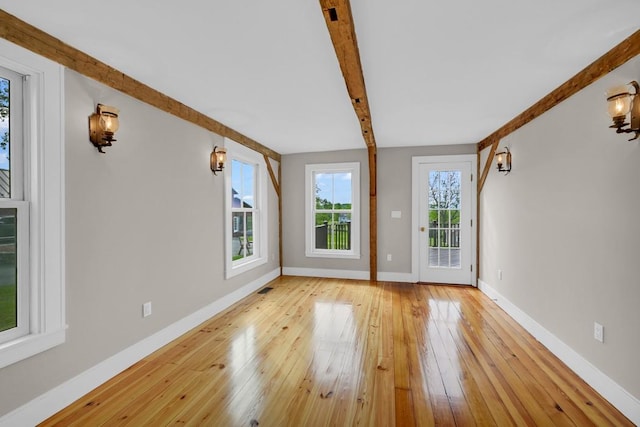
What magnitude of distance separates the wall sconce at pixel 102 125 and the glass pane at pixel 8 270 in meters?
0.66

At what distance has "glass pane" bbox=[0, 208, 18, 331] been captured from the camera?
169 cm

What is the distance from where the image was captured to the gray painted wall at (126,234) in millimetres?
1941

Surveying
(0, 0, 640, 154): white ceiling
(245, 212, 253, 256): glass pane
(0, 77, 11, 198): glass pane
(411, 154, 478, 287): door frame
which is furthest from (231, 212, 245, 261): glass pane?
(411, 154, 478, 287): door frame

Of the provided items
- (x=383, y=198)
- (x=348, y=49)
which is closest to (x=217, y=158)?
(x=348, y=49)

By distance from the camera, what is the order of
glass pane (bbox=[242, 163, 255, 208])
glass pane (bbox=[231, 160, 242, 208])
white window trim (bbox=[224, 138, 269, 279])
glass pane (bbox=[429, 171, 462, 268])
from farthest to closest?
1. glass pane (bbox=[429, 171, 462, 268])
2. glass pane (bbox=[242, 163, 255, 208])
3. glass pane (bbox=[231, 160, 242, 208])
4. white window trim (bbox=[224, 138, 269, 279])

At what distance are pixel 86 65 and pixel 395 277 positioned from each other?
4662 millimetres

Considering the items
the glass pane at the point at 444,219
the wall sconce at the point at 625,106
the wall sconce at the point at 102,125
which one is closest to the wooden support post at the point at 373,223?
the glass pane at the point at 444,219

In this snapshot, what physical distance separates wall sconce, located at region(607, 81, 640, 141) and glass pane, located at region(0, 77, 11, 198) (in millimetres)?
3584

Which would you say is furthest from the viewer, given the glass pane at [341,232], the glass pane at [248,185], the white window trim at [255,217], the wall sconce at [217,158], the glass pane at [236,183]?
the glass pane at [341,232]

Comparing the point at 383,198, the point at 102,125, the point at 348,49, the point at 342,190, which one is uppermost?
the point at 348,49

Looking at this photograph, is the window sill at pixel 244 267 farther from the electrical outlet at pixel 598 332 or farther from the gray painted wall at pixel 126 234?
the electrical outlet at pixel 598 332

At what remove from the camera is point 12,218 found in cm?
172

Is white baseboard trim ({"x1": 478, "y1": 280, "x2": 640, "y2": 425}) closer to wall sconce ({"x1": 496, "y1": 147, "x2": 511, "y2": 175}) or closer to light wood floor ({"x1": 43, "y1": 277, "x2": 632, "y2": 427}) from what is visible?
light wood floor ({"x1": 43, "y1": 277, "x2": 632, "y2": 427})

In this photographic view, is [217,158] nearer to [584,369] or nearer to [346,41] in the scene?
[346,41]
